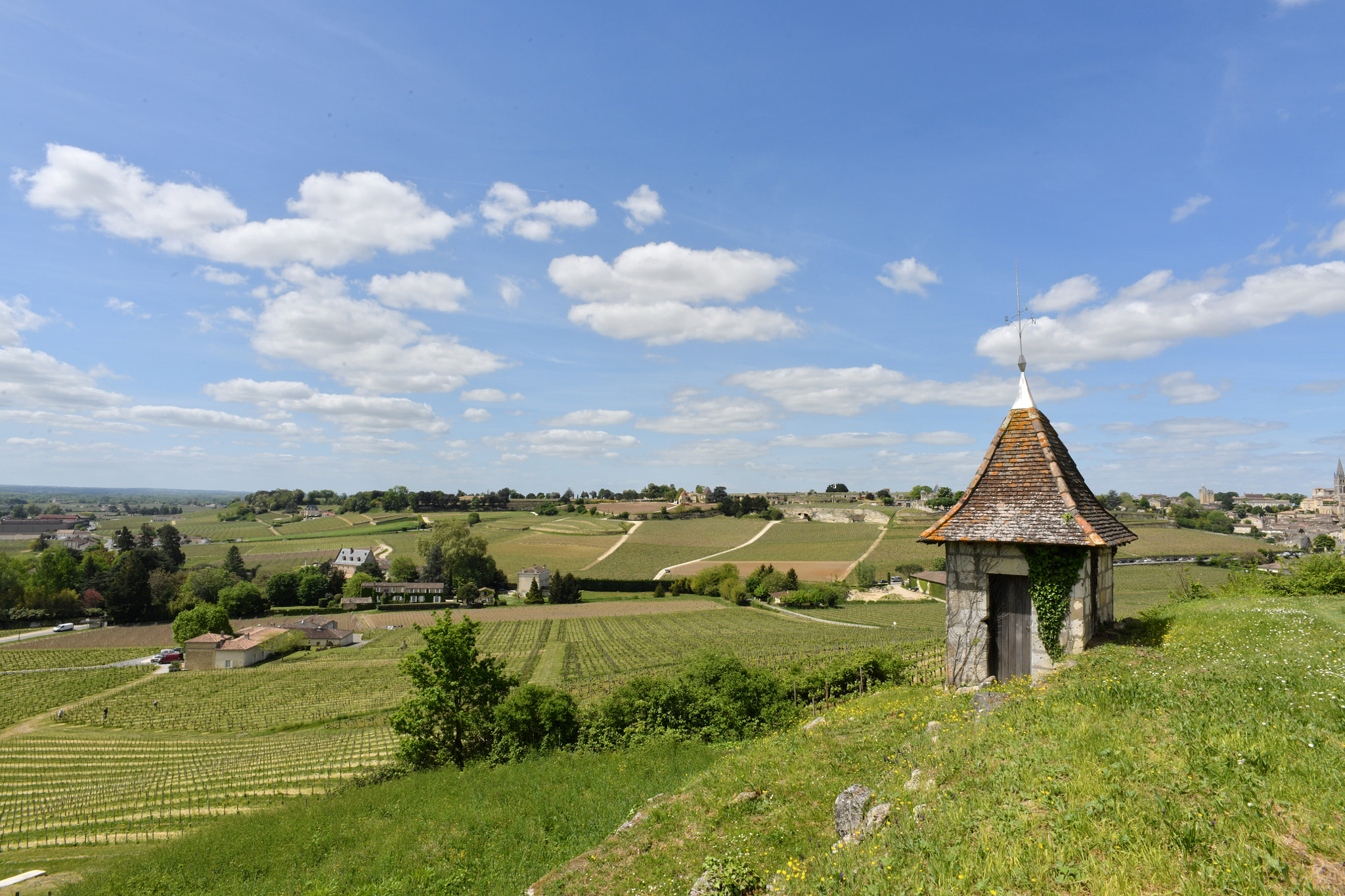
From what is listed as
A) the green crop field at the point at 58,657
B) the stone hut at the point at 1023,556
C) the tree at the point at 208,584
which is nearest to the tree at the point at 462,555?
the tree at the point at 208,584

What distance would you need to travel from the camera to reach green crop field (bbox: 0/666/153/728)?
4789 cm

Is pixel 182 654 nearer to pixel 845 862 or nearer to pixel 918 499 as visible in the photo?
pixel 845 862

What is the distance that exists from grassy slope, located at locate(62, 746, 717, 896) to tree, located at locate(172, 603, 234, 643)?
67.9m

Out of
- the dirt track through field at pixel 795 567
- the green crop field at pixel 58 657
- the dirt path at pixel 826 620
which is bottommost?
the green crop field at pixel 58 657

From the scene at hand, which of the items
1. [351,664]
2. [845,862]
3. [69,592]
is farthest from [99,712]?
[845,862]

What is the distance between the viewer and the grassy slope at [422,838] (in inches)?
442

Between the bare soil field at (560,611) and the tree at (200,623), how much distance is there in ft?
56.2

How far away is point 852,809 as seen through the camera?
7359 mm

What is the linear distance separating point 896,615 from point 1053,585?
6613cm

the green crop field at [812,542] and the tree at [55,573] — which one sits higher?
the green crop field at [812,542]

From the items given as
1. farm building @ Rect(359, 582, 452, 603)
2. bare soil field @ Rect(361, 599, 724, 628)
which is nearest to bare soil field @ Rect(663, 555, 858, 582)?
bare soil field @ Rect(361, 599, 724, 628)

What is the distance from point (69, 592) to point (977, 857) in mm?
122053

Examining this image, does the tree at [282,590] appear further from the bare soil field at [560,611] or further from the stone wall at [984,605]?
the stone wall at [984,605]

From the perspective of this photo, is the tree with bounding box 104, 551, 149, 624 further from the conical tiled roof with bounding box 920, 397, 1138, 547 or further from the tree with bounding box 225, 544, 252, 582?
the conical tiled roof with bounding box 920, 397, 1138, 547
